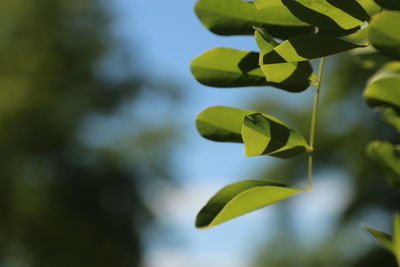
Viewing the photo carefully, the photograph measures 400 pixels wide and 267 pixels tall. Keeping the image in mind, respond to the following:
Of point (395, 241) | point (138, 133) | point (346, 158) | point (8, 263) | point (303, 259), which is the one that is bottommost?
point (303, 259)

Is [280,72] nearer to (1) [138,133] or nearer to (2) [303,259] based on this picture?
(1) [138,133]

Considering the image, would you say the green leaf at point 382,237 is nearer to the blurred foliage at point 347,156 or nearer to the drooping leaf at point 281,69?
the drooping leaf at point 281,69

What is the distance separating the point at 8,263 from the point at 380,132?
25.0 feet

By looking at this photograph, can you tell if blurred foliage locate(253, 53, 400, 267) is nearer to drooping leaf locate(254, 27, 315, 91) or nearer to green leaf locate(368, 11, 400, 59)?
drooping leaf locate(254, 27, 315, 91)

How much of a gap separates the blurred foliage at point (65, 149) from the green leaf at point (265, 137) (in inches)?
397

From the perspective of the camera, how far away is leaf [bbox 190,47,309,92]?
46 centimetres

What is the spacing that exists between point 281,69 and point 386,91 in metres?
0.10

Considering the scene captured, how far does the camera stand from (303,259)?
17594 mm

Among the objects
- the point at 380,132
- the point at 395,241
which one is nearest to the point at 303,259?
the point at 380,132

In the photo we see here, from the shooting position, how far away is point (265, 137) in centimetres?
40

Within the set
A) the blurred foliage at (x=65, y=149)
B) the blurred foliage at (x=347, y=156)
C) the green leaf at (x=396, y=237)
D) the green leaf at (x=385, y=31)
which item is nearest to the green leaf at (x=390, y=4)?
the green leaf at (x=385, y=31)

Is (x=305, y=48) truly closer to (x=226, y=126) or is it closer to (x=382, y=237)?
(x=226, y=126)

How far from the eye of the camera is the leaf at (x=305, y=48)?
1.17 ft

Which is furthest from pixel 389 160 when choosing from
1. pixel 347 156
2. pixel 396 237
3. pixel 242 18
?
pixel 347 156
